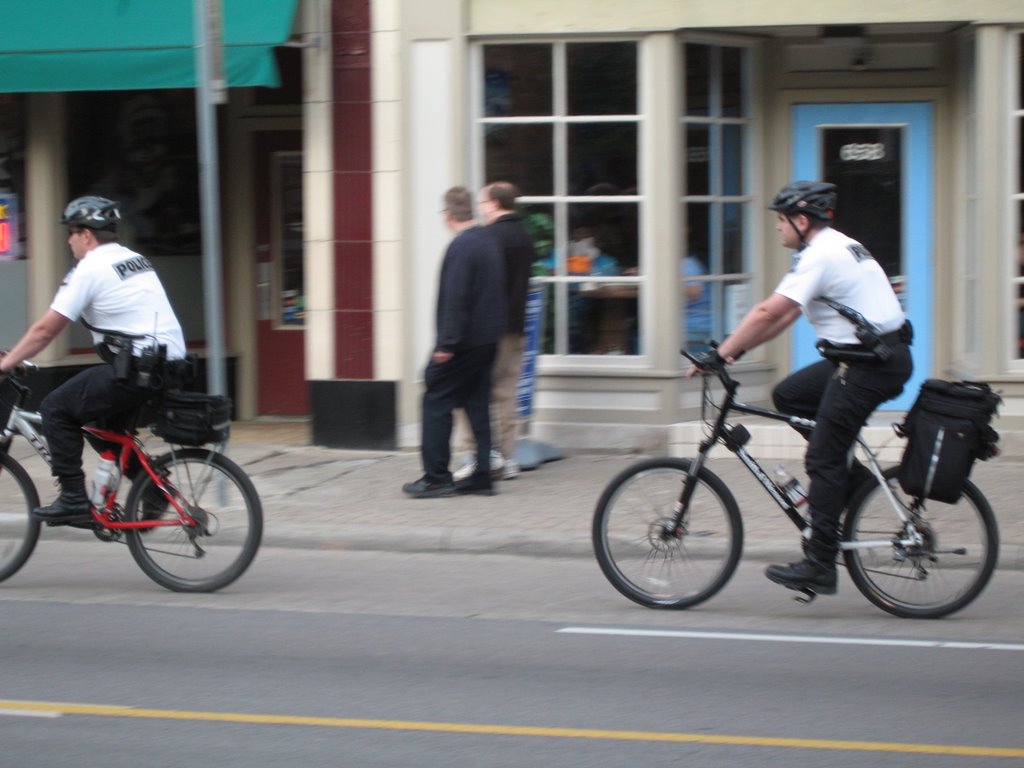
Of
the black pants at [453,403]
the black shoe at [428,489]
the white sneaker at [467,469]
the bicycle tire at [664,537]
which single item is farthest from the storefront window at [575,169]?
the bicycle tire at [664,537]

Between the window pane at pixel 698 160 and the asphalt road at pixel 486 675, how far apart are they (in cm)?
415

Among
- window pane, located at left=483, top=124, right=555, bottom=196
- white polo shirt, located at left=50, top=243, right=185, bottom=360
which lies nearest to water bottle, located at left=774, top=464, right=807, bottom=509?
white polo shirt, located at left=50, top=243, right=185, bottom=360

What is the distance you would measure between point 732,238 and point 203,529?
573cm

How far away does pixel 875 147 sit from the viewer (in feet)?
38.2

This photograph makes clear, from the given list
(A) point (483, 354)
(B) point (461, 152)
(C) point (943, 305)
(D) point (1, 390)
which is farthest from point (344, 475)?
(C) point (943, 305)

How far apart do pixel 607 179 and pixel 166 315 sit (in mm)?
4703

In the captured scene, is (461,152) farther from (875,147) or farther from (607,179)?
(875,147)

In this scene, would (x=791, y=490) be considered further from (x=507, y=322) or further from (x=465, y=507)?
(x=507, y=322)

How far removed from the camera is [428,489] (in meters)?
9.75

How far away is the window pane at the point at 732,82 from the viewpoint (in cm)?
1152

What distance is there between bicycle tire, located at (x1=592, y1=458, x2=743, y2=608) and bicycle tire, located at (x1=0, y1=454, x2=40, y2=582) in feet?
9.22

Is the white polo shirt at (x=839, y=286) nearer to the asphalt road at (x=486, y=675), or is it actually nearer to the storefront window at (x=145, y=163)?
the asphalt road at (x=486, y=675)

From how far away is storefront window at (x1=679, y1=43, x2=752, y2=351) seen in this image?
11.3 metres

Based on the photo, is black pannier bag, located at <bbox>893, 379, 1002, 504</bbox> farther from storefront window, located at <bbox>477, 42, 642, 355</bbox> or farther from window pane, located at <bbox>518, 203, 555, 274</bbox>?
window pane, located at <bbox>518, 203, 555, 274</bbox>
